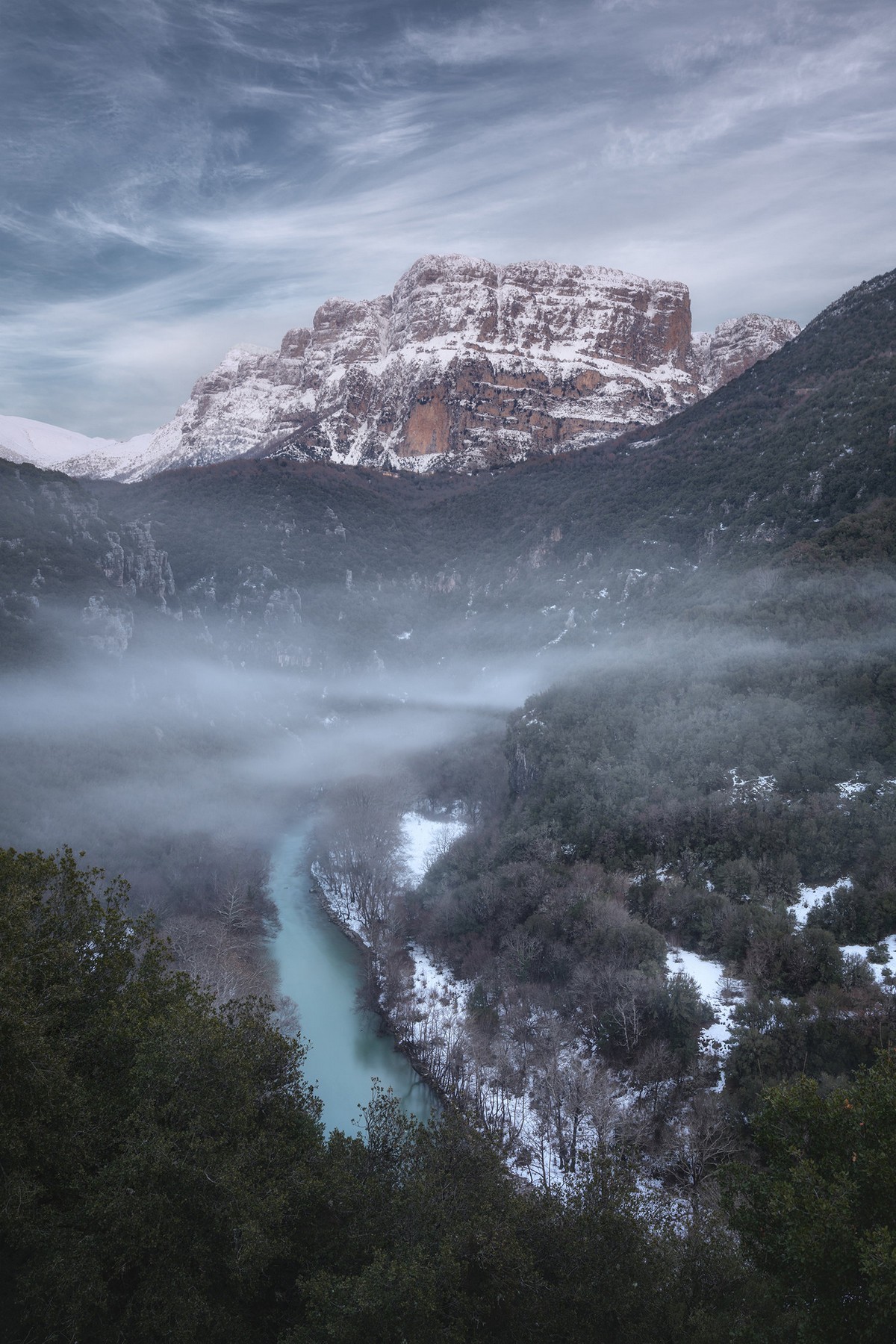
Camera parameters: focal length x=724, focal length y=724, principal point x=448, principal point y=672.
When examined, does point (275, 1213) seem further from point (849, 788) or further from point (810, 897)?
point (849, 788)

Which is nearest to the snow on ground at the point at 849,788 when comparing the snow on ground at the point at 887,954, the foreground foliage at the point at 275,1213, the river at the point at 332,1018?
the snow on ground at the point at 887,954

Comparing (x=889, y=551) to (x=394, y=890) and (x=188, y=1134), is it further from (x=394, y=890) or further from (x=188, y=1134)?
(x=188, y=1134)

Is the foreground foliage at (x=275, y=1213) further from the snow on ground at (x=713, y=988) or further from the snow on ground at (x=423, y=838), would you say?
the snow on ground at (x=423, y=838)

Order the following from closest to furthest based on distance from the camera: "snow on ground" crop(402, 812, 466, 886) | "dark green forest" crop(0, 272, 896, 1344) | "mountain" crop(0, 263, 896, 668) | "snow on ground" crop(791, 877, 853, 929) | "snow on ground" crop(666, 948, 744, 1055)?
1. "dark green forest" crop(0, 272, 896, 1344)
2. "snow on ground" crop(666, 948, 744, 1055)
3. "snow on ground" crop(791, 877, 853, 929)
4. "snow on ground" crop(402, 812, 466, 886)
5. "mountain" crop(0, 263, 896, 668)

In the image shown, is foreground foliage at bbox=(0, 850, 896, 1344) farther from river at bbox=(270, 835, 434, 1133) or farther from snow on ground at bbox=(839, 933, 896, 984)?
snow on ground at bbox=(839, 933, 896, 984)

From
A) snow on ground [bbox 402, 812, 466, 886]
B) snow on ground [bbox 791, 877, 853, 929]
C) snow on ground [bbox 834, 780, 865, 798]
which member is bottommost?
snow on ground [bbox 791, 877, 853, 929]

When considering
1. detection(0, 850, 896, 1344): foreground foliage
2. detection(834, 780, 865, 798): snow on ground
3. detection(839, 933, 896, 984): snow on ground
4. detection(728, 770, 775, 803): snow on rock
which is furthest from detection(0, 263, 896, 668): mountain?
detection(0, 850, 896, 1344): foreground foliage
